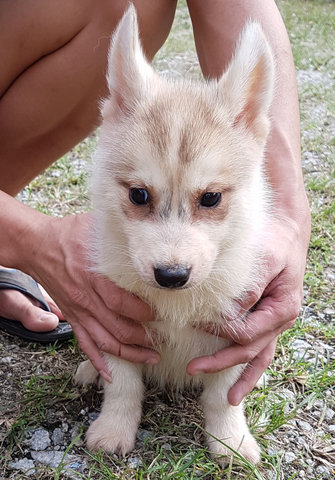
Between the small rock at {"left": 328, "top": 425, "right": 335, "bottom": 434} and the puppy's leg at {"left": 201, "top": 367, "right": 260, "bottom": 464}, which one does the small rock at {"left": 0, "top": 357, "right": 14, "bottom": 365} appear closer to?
the puppy's leg at {"left": 201, "top": 367, "right": 260, "bottom": 464}

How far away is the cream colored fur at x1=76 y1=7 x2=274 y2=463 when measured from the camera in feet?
5.73

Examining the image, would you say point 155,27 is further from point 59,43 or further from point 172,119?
point 172,119

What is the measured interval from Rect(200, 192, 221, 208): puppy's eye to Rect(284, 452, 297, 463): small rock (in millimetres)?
1138

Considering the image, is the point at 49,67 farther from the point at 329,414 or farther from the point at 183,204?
the point at 329,414

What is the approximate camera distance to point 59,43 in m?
2.87

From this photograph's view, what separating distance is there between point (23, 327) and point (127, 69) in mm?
1466

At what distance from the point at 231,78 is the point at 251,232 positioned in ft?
1.81

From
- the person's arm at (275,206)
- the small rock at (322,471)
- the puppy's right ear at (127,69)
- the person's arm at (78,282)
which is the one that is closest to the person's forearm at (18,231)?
the person's arm at (78,282)

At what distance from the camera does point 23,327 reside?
2.80 metres

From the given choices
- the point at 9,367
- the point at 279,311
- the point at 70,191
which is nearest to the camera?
the point at 279,311

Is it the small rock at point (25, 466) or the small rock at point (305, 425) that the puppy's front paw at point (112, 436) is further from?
the small rock at point (305, 425)

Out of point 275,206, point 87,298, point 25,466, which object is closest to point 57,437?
point 25,466

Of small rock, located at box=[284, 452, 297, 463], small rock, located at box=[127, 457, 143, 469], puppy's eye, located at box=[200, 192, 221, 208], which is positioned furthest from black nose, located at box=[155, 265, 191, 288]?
small rock, located at box=[284, 452, 297, 463]

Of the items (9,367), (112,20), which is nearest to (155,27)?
(112,20)
